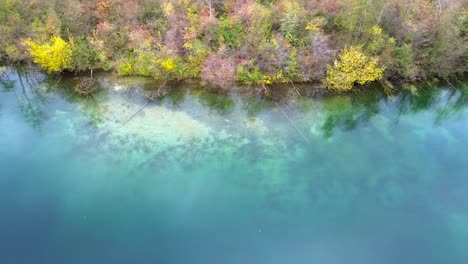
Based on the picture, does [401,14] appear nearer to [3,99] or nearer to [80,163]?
[80,163]

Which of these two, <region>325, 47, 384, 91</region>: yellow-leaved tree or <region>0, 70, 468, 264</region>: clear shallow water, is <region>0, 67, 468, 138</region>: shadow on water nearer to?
<region>0, 70, 468, 264</region>: clear shallow water

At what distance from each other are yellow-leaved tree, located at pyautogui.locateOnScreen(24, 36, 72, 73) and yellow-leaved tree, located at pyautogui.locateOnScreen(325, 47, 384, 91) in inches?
696

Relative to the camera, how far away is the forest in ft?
74.7

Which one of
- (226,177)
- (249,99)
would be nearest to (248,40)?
(249,99)

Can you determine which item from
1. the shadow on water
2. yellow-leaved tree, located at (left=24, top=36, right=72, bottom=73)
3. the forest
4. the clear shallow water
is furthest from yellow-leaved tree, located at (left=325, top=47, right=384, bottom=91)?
yellow-leaved tree, located at (left=24, top=36, right=72, bottom=73)

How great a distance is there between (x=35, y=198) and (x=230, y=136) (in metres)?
10.3

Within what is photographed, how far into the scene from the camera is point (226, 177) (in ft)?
57.2

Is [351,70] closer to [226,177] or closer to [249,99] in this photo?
[249,99]

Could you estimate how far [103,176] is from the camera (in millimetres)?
17016

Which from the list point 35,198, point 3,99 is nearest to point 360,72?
point 35,198

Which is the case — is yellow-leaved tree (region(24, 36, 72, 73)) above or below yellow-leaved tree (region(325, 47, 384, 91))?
below

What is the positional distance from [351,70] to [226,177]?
11.5 metres

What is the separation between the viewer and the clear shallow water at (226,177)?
14797 millimetres

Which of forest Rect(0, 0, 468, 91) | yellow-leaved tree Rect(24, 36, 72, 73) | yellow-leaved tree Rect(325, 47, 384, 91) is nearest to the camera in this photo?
yellow-leaved tree Rect(325, 47, 384, 91)
